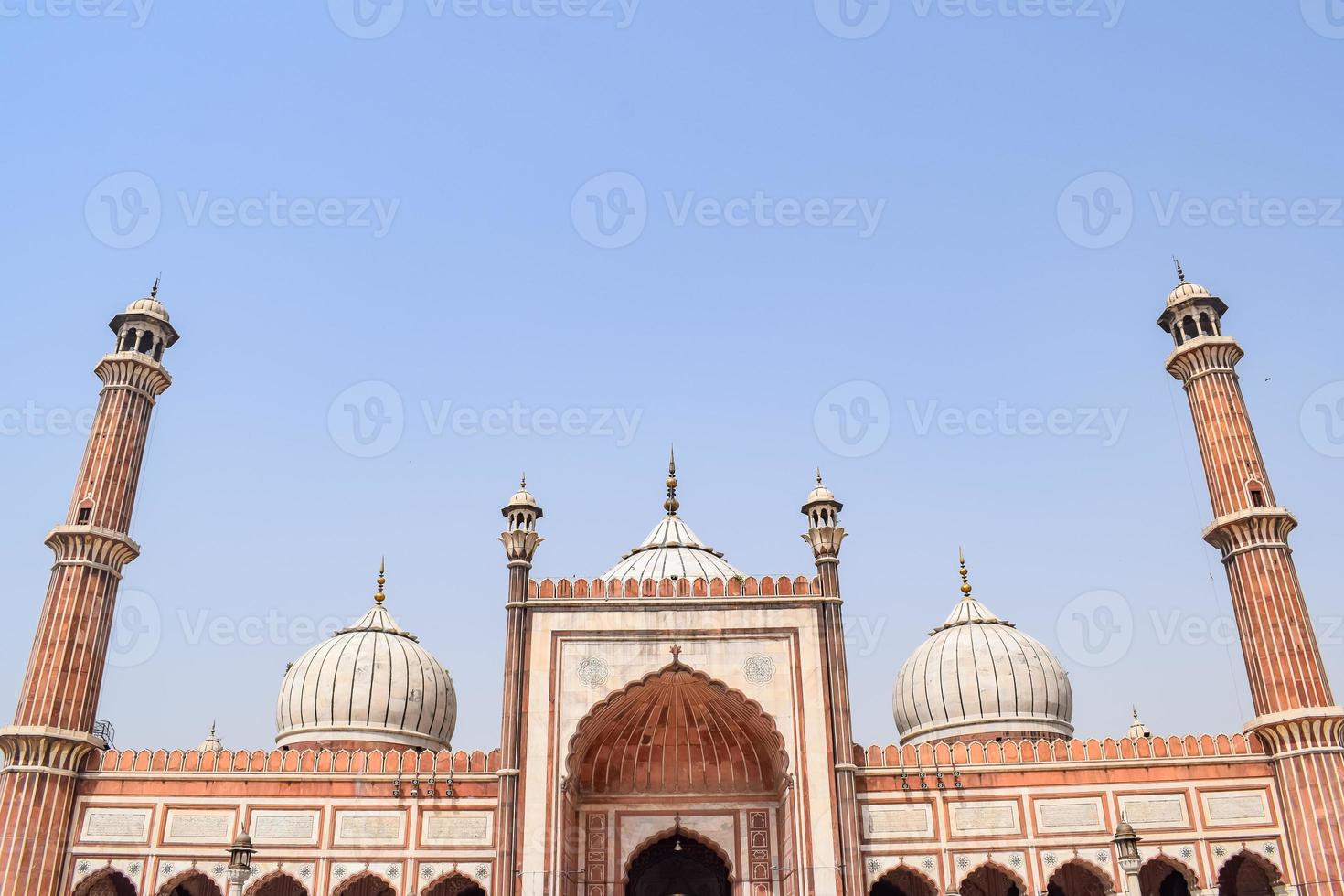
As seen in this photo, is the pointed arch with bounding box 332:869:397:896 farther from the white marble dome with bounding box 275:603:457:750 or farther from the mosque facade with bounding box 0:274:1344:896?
the white marble dome with bounding box 275:603:457:750

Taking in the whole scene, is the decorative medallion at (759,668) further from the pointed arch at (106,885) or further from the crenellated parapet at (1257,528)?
the pointed arch at (106,885)

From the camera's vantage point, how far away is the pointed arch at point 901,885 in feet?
54.4

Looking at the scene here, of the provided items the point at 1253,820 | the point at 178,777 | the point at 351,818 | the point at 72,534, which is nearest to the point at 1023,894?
the point at 1253,820

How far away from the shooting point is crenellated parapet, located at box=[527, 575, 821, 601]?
664 inches

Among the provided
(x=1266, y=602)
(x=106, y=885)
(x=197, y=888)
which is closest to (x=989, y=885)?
(x=1266, y=602)

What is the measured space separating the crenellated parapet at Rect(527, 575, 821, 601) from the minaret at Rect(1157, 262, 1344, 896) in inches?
270

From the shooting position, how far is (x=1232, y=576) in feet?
57.3

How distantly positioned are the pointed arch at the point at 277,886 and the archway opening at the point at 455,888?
191 centimetres

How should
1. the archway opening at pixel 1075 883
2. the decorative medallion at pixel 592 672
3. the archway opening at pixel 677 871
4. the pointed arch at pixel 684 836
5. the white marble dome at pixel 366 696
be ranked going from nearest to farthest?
1. the decorative medallion at pixel 592 672
2. the pointed arch at pixel 684 836
3. the archway opening at pixel 1075 883
4. the archway opening at pixel 677 871
5. the white marble dome at pixel 366 696

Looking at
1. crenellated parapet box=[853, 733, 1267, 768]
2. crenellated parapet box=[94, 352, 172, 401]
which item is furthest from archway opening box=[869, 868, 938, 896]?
crenellated parapet box=[94, 352, 172, 401]

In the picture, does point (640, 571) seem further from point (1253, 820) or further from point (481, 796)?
point (1253, 820)

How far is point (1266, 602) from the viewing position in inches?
664

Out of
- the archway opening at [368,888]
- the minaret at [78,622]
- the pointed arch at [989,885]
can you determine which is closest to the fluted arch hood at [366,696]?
the archway opening at [368,888]

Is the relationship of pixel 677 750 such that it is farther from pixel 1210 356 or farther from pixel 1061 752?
pixel 1210 356
